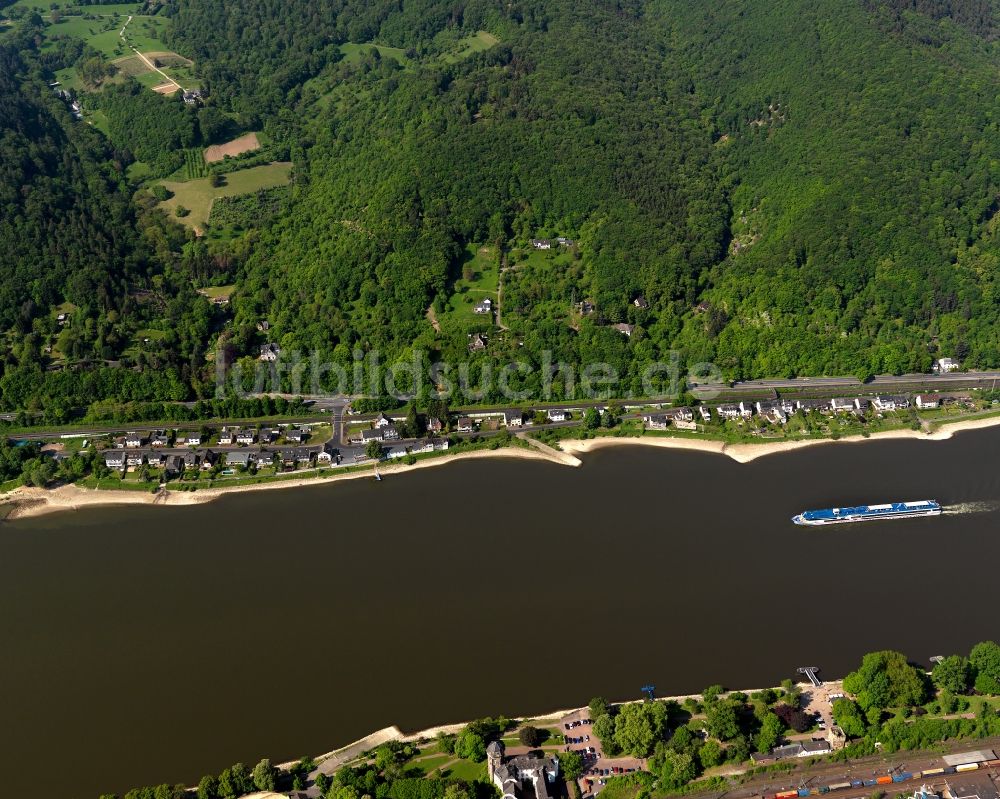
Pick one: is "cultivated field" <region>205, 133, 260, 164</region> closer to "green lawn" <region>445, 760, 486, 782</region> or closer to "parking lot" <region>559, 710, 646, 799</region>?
"green lawn" <region>445, 760, 486, 782</region>

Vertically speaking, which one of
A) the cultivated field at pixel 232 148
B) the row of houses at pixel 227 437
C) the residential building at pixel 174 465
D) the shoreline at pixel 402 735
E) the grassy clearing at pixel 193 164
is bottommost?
the shoreline at pixel 402 735

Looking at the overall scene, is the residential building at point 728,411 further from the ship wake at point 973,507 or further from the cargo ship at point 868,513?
the ship wake at point 973,507

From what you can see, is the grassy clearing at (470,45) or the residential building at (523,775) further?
the grassy clearing at (470,45)

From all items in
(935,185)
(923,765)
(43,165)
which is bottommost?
(923,765)

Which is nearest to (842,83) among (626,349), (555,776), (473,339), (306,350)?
(626,349)

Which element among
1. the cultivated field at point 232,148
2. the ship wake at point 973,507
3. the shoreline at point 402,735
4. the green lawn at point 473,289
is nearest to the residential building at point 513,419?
the green lawn at point 473,289

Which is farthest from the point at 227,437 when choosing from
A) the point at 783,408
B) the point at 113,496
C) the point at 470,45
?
the point at 470,45

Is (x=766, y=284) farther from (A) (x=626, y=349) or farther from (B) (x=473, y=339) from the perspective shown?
(B) (x=473, y=339)
